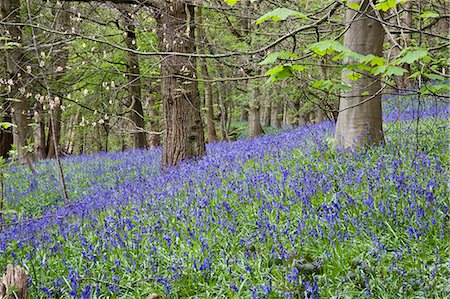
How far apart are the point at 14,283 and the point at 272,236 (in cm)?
207

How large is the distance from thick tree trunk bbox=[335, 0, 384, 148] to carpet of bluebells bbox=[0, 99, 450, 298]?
35cm

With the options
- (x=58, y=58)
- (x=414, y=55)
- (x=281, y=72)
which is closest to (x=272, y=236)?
(x=281, y=72)

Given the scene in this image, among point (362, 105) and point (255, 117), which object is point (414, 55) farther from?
point (255, 117)

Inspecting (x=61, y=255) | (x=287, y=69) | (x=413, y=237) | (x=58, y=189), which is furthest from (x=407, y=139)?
(x=58, y=189)

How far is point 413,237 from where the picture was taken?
323cm

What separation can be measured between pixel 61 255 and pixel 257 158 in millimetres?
3609

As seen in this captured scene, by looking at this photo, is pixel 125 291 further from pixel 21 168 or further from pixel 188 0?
pixel 21 168

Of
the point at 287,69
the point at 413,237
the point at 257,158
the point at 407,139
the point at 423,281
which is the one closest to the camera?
the point at 287,69

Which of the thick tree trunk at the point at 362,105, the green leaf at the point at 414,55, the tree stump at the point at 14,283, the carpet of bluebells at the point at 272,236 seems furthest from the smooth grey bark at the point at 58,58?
the green leaf at the point at 414,55

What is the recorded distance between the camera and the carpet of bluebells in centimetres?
292

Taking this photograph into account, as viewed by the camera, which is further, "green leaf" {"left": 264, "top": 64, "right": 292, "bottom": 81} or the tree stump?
the tree stump

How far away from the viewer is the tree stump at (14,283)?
Result: 9.57 feet

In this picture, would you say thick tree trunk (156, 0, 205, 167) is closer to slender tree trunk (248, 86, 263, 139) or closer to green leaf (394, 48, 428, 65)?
green leaf (394, 48, 428, 65)

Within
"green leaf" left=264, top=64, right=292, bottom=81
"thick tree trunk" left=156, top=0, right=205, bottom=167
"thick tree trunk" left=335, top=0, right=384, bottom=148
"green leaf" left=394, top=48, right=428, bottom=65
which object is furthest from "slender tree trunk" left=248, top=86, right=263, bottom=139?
"green leaf" left=394, top=48, right=428, bottom=65
